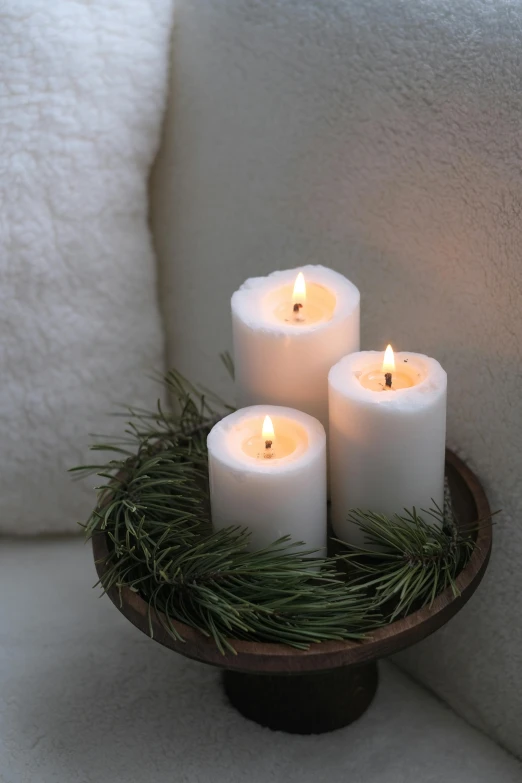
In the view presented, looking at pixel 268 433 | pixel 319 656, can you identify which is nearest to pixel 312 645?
pixel 319 656

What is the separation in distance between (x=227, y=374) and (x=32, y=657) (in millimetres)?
290

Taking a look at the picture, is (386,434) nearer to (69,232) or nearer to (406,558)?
(406,558)

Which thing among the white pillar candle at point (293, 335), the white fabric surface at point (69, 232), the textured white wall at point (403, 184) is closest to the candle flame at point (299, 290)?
the white pillar candle at point (293, 335)

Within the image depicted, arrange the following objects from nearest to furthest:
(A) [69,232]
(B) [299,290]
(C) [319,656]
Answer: (C) [319,656], (B) [299,290], (A) [69,232]

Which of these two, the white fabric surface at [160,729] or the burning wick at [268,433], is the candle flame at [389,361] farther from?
the white fabric surface at [160,729]

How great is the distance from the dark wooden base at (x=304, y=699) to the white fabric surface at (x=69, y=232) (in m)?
0.25

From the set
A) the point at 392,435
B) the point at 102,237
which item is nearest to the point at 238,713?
the point at 392,435

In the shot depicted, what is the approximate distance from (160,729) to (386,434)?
0.91 feet

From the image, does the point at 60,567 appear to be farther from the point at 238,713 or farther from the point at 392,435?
the point at 392,435

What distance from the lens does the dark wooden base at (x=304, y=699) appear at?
620mm

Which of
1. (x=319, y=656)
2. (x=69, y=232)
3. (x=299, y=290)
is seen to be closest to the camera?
(x=319, y=656)

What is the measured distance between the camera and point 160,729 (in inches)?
25.0

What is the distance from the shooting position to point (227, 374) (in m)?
0.82

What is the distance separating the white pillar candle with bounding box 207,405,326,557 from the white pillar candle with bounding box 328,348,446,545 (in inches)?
0.8
